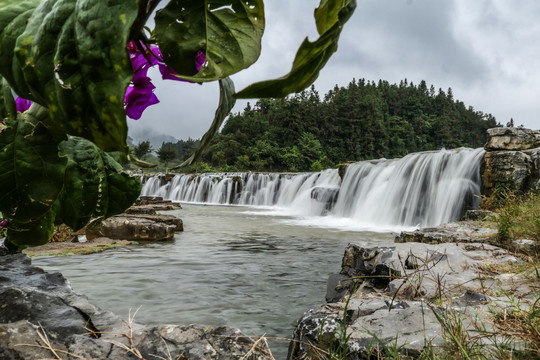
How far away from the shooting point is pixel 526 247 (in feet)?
10.8

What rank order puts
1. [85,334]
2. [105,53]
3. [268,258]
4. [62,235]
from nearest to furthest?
[105,53] → [85,334] → [268,258] → [62,235]

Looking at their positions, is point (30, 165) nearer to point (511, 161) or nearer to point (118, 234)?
point (118, 234)

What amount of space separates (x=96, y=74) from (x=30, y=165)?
20cm

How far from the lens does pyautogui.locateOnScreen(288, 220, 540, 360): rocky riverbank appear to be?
137 cm

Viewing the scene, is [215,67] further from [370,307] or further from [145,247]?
[145,247]

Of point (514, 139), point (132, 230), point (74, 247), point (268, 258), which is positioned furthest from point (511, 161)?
point (74, 247)

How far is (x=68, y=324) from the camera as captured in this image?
1.28m

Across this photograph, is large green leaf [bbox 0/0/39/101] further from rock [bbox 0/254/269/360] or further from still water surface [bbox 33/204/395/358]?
still water surface [bbox 33/204/395/358]

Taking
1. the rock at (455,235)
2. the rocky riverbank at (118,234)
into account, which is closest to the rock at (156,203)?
the rocky riverbank at (118,234)

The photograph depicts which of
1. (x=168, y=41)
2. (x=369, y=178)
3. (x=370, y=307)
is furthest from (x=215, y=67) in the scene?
(x=369, y=178)

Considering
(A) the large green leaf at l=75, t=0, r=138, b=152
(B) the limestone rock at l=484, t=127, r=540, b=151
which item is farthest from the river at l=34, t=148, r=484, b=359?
(A) the large green leaf at l=75, t=0, r=138, b=152

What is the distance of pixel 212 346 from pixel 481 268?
231 cm

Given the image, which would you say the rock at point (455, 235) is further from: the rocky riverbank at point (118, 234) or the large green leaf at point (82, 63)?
the large green leaf at point (82, 63)

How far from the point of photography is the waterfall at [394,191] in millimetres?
9195
